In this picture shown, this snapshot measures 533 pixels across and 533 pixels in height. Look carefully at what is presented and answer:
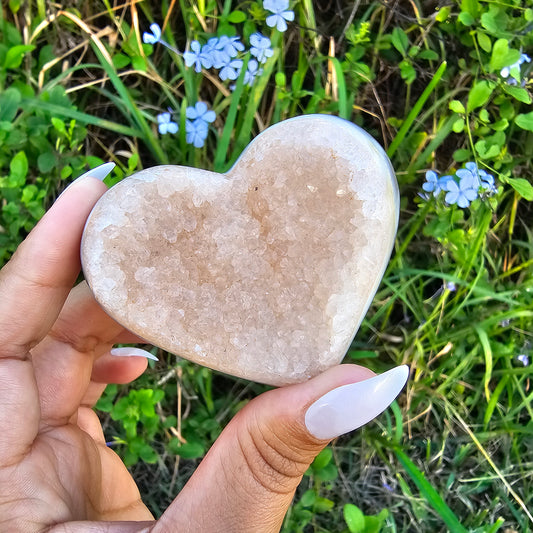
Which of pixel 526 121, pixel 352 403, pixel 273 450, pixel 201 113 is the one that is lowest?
pixel 273 450

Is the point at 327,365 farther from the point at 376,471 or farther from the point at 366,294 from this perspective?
the point at 376,471

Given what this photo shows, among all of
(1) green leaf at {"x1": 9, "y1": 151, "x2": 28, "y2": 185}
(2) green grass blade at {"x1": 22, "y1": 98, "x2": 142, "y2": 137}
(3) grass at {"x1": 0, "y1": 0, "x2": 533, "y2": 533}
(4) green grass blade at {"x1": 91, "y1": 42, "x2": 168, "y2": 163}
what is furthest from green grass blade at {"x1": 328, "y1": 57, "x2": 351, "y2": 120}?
(1) green leaf at {"x1": 9, "y1": 151, "x2": 28, "y2": 185}

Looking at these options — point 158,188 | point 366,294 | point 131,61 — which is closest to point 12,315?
point 158,188

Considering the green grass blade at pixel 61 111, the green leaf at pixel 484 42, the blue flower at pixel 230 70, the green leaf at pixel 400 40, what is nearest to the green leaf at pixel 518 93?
the green leaf at pixel 484 42

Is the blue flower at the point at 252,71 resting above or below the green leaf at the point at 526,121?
above

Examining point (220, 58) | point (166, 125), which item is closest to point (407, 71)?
point (220, 58)

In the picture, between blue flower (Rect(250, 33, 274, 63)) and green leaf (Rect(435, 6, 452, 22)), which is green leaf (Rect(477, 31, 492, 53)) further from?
blue flower (Rect(250, 33, 274, 63))

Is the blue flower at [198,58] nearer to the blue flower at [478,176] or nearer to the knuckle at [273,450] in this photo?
the blue flower at [478,176]

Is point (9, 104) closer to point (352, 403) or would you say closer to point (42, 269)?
point (42, 269)
